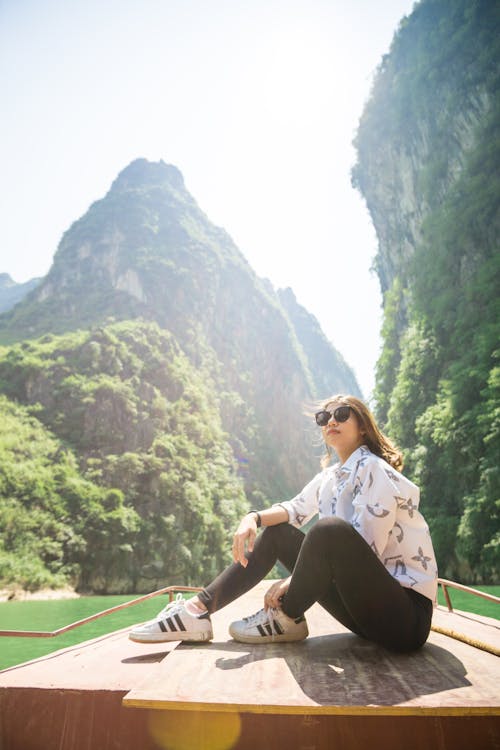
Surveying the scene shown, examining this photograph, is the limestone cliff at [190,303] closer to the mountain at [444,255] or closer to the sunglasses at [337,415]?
the mountain at [444,255]

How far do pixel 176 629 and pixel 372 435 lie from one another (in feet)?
4.58

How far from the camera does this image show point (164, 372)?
155 feet

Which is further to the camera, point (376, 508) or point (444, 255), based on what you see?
point (444, 255)

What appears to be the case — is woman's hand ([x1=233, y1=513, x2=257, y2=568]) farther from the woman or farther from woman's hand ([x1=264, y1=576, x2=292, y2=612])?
woman's hand ([x1=264, y1=576, x2=292, y2=612])

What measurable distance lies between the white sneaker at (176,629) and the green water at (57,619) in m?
9.04

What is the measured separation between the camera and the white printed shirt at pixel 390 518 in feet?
5.85

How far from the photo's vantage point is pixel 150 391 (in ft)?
144

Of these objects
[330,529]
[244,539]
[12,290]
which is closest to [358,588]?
[330,529]

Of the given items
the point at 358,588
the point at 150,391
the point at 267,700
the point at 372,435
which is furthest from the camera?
the point at 150,391

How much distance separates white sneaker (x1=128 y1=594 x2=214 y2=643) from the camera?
205 centimetres

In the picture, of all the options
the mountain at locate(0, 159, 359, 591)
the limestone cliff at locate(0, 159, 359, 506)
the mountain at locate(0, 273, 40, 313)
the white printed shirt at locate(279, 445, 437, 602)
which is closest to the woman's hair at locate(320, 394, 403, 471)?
the white printed shirt at locate(279, 445, 437, 602)

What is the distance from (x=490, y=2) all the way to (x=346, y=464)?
38.0 m

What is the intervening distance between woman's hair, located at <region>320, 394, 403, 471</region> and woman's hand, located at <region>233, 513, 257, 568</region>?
78cm

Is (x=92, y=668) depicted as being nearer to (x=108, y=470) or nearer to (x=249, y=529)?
(x=249, y=529)
